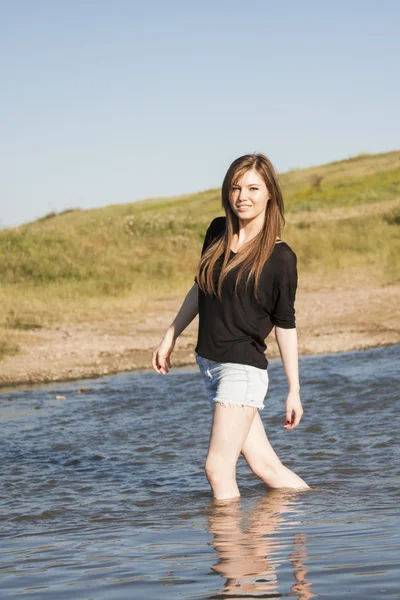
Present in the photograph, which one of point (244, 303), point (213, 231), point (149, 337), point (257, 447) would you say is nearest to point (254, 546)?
point (257, 447)

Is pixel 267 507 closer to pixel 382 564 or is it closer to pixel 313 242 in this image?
pixel 382 564

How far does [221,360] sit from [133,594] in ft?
5.13

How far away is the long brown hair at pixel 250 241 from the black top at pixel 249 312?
36 mm

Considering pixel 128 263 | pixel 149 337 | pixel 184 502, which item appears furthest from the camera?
pixel 128 263

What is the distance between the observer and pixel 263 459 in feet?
18.5

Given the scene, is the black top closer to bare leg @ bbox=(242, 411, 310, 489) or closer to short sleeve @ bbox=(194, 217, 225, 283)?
short sleeve @ bbox=(194, 217, 225, 283)

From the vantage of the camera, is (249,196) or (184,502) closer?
(249,196)

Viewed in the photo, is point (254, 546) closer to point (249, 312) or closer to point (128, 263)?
point (249, 312)

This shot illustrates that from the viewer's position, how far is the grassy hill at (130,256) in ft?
66.3

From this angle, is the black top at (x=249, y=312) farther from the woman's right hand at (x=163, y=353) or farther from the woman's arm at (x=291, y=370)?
the woman's right hand at (x=163, y=353)

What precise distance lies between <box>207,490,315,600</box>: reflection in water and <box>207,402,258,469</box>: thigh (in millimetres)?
313

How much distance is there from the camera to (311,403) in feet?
32.8

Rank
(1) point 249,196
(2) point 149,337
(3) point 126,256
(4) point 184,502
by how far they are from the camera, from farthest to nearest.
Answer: (3) point 126,256, (2) point 149,337, (4) point 184,502, (1) point 249,196

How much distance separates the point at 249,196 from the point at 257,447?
52.7 inches
